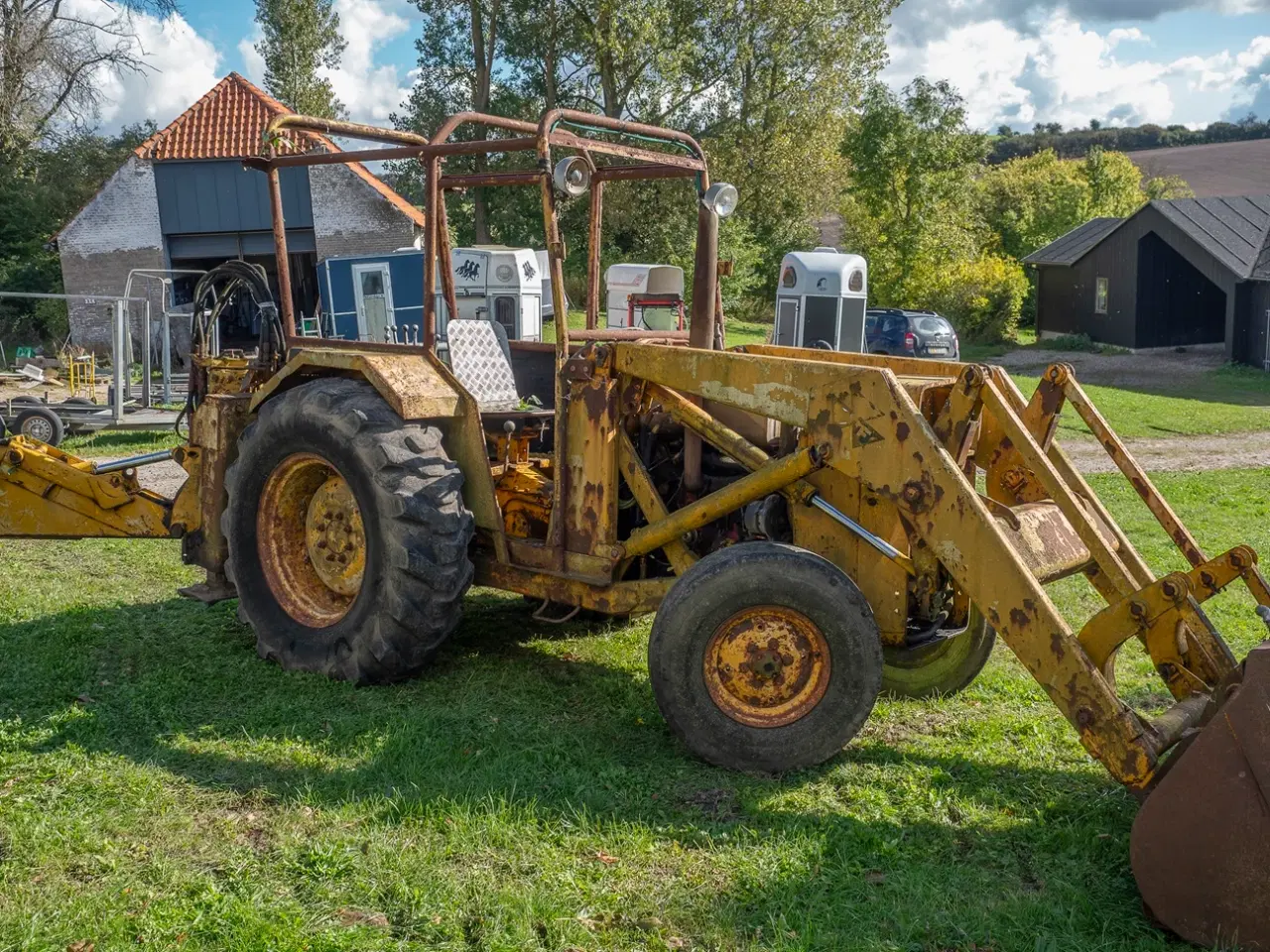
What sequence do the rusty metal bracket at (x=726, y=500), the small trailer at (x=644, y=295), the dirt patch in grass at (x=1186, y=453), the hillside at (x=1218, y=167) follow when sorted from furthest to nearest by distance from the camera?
the hillside at (x=1218, y=167), the small trailer at (x=644, y=295), the dirt patch in grass at (x=1186, y=453), the rusty metal bracket at (x=726, y=500)

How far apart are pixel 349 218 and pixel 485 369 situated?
2193 centimetres

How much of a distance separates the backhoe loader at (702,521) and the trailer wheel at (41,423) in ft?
28.4

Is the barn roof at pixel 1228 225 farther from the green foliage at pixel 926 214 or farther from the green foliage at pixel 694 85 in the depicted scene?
the green foliage at pixel 694 85

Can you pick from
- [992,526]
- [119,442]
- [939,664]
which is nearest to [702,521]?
[992,526]

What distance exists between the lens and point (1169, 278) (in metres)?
32.9

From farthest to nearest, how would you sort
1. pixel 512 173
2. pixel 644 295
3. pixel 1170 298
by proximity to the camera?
pixel 1170 298, pixel 644 295, pixel 512 173

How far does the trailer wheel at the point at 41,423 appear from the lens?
48.8 ft

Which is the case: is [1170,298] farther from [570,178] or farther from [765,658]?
[765,658]

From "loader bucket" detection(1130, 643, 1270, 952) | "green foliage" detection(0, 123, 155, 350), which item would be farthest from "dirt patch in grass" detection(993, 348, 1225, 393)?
"green foliage" detection(0, 123, 155, 350)

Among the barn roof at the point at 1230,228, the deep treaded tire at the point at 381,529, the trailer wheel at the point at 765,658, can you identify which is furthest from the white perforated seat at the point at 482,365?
the barn roof at the point at 1230,228

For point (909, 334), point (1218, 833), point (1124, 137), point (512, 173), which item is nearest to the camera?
point (1218, 833)

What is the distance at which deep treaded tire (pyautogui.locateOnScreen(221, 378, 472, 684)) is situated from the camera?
5.53 metres

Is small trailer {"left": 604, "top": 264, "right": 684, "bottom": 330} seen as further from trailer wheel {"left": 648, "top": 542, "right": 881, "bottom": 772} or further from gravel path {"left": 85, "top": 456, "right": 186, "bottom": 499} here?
trailer wheel {"left": 648, "top": 542, "right": 881, "bottom": 772}

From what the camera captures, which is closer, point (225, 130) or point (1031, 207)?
point (225, 130)
